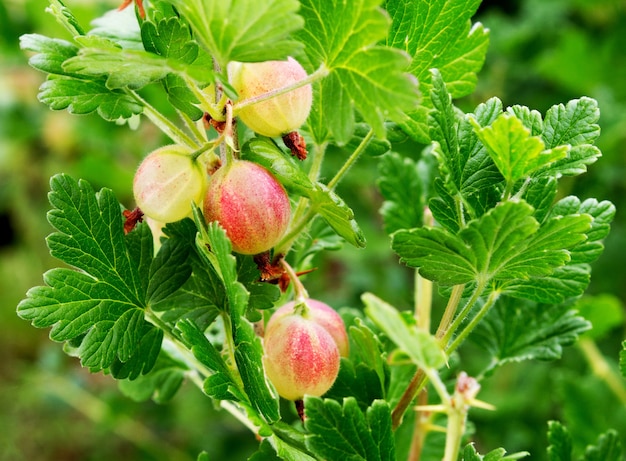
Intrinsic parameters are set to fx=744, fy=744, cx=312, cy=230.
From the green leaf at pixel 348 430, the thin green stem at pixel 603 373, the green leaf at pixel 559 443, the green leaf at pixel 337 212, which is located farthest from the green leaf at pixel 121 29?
the thin green stem at pixel 603 373

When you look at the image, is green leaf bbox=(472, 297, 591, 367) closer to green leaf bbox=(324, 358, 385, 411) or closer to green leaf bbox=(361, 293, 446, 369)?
green leaf bbox=(324, 358, 385, 411)

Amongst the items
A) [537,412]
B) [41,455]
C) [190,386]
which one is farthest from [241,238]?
[41,455]

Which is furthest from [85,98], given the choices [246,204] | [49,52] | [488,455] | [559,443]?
[559,443]

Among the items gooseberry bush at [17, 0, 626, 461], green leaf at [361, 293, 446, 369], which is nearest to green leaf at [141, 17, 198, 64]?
gooseberry bush at [17, 0, 626, 461]

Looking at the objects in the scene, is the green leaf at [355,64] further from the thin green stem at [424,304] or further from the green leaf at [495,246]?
the thin green stem at [424,304]

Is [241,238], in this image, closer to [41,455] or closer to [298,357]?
[298,357]
